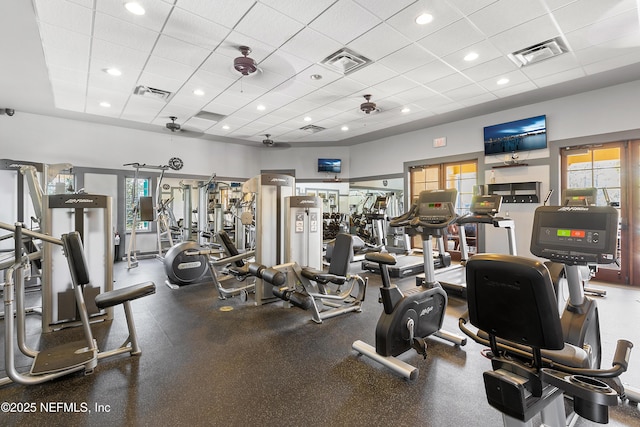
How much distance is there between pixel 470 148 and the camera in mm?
6953

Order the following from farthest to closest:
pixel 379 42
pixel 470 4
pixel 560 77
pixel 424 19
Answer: pixel 560 77 < pixel 379 42 < pixel 424 19 < pixel 470 4

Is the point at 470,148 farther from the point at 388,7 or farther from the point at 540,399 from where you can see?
the point at 540,399

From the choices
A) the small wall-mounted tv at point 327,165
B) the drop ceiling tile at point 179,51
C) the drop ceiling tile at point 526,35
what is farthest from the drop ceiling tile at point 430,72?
the small wall-mounted tv at point 327,165

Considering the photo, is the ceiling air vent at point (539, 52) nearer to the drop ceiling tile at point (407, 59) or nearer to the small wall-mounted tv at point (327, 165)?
the drop ceiling tile at point (407, 59)

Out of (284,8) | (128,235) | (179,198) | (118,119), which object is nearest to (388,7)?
(284,8)

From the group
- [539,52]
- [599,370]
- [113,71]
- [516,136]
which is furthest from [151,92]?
[516,136]

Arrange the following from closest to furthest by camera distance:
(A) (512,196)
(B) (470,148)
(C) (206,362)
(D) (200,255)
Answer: (C) (206,362), (D) (200,255), (A) (512,196), (B) (470,148)

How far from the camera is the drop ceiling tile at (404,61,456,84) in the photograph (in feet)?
14.6

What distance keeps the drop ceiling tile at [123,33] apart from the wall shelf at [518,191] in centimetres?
652

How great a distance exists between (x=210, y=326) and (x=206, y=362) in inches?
33.0

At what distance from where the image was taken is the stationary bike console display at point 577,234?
1.65 meters

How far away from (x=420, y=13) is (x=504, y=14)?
90cm

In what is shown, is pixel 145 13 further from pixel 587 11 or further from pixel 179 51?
pixel 587 11

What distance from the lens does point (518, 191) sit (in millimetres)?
6133
